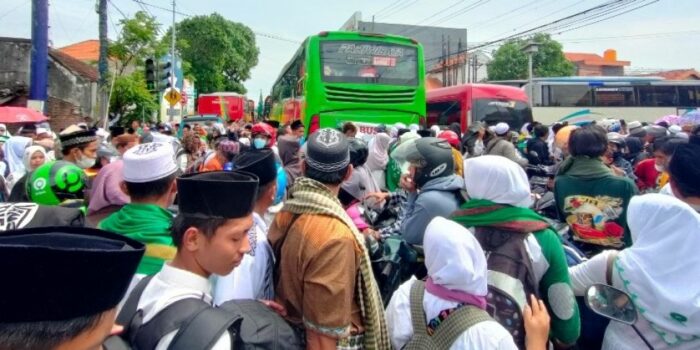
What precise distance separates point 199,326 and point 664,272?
1.78m

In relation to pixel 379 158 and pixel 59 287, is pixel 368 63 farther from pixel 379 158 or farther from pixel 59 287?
pixel 59 287

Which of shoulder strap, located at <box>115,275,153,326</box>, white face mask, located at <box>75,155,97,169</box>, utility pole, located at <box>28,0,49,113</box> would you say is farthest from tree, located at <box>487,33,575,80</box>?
shoulder strap, located at <box>115,275,153,326</box>

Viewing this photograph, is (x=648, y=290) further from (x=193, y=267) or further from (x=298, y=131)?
(x=298, y=131)

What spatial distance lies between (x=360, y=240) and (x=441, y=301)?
0.43 metres

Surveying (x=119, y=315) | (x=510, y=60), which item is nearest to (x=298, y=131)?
(x=119, y=315)

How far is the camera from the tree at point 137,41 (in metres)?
16.4

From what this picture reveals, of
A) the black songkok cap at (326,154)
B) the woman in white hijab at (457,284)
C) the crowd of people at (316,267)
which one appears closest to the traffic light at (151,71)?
the crowd of people at (316,267)

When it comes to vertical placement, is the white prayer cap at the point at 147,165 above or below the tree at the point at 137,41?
below

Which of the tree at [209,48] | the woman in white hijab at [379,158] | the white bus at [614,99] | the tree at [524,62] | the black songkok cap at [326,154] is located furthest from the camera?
the tree at [524,62]

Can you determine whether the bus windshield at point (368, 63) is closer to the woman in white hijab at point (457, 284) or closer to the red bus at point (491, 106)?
the red bus at point (491, 106)

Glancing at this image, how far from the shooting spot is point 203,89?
50.7 metres

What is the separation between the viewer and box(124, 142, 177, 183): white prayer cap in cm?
271

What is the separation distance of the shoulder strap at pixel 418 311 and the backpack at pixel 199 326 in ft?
2.02

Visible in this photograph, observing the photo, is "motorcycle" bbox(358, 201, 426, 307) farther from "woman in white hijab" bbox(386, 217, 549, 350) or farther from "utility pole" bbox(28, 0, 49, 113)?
"utility pole" bbox(28, 0, 49, 113)
